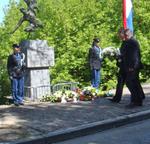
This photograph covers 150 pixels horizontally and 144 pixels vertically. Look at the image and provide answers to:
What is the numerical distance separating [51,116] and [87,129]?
1407 mm

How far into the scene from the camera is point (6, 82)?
17797 millimetres

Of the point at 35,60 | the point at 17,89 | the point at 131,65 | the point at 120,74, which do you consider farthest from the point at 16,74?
the point at 131,65

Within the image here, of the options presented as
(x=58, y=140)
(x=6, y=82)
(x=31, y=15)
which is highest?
(x=31, y=15)

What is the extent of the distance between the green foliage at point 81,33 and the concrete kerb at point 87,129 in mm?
13666

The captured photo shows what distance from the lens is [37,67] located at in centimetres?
1750

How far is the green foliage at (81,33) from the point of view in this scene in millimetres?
26391

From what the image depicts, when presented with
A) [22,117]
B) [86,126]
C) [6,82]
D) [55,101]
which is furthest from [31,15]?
[86,126]

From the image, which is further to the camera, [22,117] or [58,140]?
[22,117]

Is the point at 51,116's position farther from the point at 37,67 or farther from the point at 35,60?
the point at 37,67

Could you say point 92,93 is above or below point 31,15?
below

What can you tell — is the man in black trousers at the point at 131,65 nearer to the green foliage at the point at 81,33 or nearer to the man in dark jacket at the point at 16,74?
the man in dark jacket at the point at 16,74

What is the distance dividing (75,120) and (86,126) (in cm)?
72

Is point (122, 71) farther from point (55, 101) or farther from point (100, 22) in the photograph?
point (100, 22)

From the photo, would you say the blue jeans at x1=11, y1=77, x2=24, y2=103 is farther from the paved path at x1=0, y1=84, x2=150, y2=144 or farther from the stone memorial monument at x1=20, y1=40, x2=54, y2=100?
the paved path at x1=0, y1=84, x2=150, y2=144
